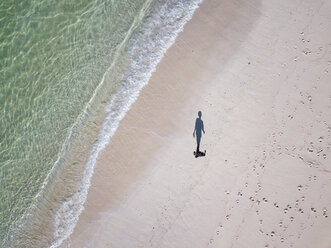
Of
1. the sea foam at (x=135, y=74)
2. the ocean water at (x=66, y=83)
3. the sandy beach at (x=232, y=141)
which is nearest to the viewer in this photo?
the sandy beach at (x=232, y=141)

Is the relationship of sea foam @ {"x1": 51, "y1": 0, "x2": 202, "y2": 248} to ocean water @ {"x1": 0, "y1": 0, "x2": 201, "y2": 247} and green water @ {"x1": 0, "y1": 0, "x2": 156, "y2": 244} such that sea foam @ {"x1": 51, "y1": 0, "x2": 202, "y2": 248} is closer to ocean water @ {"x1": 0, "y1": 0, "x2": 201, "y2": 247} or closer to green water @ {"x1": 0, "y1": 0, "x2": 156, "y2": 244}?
ocean water @ {"x1": 0, "y1": 0, "x2": 201, "y2": 247}

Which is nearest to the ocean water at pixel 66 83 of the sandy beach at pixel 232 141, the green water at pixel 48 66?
the green water at pixel 48 66

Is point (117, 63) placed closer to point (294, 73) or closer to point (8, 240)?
point (294, 73)

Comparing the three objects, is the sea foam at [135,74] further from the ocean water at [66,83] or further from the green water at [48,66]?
the green water at [48,66]

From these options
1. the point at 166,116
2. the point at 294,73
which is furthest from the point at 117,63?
the point at 294,73

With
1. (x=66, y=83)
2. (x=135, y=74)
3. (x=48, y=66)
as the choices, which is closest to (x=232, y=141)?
(x=135, y=74)

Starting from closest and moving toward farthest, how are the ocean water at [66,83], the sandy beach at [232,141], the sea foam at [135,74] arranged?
the sandy beach at [232,141] → the sea foam at [135,74] → the ocean water at [66,83]
